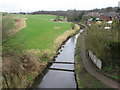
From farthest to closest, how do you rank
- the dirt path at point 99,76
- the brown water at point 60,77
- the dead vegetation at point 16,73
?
the brown water at point 60,77
the dead vegetation at point 16,73
the dirt path at point 99,76

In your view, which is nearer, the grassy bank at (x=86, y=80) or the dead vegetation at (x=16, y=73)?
the grassy bank at (x=86, y=80)

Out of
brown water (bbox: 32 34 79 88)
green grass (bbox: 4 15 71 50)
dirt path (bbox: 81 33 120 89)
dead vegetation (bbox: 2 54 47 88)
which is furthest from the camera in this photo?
green grass (bbox: 4 15 71 50)

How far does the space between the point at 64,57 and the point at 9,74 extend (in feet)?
33.4

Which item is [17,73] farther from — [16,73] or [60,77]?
[60,77]

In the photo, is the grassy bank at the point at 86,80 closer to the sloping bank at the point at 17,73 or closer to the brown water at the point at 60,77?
the brown water at the point at 60,77

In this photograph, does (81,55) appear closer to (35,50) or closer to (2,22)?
(35,50)

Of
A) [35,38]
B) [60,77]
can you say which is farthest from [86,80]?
[35,38]

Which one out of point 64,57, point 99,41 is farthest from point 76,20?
point 99,41

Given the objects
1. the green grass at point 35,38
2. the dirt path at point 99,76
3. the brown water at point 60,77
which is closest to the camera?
the dirt path at point 99,76

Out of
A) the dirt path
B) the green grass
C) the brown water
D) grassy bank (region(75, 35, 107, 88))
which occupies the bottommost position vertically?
the brown water

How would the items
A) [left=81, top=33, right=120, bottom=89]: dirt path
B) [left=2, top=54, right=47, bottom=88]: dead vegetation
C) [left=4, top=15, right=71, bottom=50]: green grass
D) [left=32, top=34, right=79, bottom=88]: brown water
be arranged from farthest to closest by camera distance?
[left=4, top=15, right=71, bottom=50]: green grass, [left=32, top=34, right=79, bottom=88]: brown water, [left=2, top=54, right=47, bottom=88]: dead vegetation, [left=81, top=33, right=120, bottom=89]: dirt path

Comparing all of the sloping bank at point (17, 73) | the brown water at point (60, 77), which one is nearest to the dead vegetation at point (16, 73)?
the sloping bank at point (17, 73)

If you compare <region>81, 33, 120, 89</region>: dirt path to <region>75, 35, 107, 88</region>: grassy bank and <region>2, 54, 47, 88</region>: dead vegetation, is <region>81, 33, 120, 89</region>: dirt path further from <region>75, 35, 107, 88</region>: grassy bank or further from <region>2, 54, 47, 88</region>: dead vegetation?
<region>2, 54, 47, 88</region>: dead vegetation

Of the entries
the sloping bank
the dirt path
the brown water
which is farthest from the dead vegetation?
the dirt path
